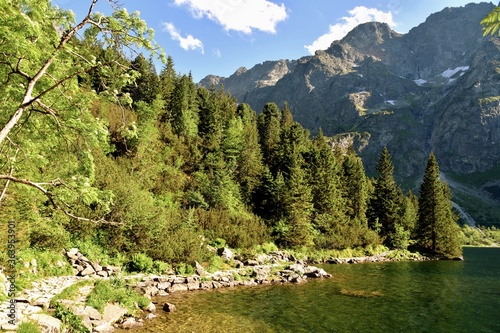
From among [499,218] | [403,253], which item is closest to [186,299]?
[403,253]

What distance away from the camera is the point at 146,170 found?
3809 cm

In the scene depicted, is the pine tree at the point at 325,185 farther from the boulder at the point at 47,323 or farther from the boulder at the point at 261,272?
the boulder at the point at 47,323

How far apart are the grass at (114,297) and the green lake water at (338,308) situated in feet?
4.78

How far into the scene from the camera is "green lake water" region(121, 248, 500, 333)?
52.6 feet


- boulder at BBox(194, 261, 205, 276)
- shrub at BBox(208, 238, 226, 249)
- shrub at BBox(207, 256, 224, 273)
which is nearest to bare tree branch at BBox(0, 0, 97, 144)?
boulder at BBox(194, 261, 205, 276)

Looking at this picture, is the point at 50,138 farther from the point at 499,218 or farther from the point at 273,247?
the point at 499,218

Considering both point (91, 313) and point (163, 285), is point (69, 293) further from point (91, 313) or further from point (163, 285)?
point (163, 285)

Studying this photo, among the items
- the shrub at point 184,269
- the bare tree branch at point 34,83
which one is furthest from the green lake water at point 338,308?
the bare tree branch at point 34,83

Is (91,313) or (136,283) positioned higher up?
(91,313)

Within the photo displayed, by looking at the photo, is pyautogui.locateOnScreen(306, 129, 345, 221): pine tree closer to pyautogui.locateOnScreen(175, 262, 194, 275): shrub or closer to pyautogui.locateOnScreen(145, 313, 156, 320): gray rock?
pyautogui.locateOnScreen(175, 262, 194, 275): shrub

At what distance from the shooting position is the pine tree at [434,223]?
2325 inches

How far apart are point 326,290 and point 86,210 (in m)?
19.3

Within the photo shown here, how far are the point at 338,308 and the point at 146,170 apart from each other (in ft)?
88.5

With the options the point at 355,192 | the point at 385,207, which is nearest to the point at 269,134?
the point at 355,192
